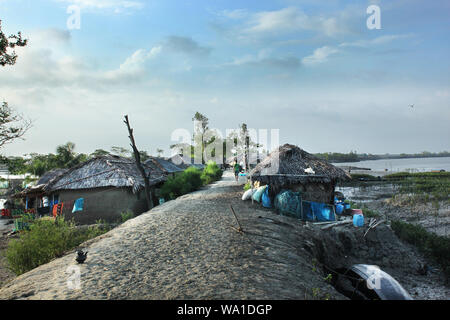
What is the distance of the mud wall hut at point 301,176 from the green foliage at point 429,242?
442 centimetres

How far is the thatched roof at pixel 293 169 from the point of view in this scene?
1247cm

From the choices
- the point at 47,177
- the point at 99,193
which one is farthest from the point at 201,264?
the point at 47,177

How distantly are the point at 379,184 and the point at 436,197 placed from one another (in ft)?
27.4

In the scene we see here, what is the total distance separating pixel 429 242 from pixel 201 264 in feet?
42.5

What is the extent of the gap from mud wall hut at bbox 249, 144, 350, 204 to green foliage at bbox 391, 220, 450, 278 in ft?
14.5

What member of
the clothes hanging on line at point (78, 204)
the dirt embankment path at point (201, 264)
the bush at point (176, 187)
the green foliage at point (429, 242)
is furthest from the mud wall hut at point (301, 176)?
the clothes hanging on line at point (78, 204)

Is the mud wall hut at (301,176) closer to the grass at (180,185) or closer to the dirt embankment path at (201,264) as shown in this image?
the dirt embankment path at (201,264)

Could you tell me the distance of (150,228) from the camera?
27.0 feet

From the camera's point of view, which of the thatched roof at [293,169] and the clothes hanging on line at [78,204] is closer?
the thatched roof at [293,169]

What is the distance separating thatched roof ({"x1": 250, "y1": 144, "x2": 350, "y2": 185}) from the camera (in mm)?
12469

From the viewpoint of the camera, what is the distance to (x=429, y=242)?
12.6 meters
